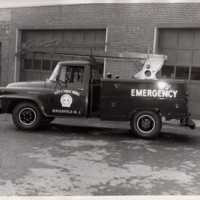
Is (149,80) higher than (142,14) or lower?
lower

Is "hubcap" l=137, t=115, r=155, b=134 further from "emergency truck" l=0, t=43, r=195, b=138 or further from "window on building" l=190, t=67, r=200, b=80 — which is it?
"window on building" l=190, t=67, r=200, b=80

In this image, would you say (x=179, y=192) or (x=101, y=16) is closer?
(x=179, y=192)

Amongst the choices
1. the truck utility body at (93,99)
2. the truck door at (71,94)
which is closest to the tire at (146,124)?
the truck utility body at (93,99)

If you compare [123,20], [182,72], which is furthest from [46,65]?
[182,72]

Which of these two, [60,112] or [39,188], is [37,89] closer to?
[60,112]

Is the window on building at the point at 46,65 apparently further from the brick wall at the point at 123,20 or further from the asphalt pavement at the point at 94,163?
the asphalt pavement at the point at 94,163

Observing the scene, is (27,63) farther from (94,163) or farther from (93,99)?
(94,163)

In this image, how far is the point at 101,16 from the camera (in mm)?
14141

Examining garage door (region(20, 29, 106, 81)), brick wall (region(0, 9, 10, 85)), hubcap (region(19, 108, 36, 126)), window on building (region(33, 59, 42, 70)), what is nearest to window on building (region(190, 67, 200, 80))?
garage door (region(20, 29, 106, 81))

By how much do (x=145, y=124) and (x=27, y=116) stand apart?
3172 mm

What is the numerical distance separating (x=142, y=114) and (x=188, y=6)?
6.32 m

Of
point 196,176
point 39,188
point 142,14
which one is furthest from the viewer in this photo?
point 142,14

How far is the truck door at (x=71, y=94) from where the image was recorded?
27.0 ft

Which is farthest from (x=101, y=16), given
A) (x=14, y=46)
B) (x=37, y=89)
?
(x=37, y=89)
